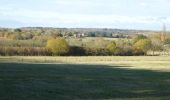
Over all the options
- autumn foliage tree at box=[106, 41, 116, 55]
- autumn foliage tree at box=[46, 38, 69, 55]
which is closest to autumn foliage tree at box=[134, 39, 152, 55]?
autumn foliage tree at box=[106, 41, 116, 55]

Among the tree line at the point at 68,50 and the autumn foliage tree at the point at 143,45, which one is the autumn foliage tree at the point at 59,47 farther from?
the autumn foliage tree at the point at 143,45

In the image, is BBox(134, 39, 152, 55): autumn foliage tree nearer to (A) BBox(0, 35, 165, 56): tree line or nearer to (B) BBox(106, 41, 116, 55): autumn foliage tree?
(A) BBox(0, 35, 165, 56): tree line

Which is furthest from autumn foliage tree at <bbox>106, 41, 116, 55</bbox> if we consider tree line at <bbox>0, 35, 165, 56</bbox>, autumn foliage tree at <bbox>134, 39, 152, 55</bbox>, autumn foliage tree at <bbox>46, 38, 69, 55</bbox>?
autumn foliage tree at <bbox>46, 38, 69, 55</bbox>

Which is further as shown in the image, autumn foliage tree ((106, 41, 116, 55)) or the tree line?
autumn foliage tree ((106, 41, 116, 55))

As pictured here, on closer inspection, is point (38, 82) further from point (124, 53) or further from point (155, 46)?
point (155, 46)

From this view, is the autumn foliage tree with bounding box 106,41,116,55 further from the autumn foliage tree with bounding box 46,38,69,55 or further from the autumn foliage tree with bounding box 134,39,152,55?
the autumn foliage tree with bounding box 46,38,69,55

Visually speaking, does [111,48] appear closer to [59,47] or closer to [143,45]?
[59,47]

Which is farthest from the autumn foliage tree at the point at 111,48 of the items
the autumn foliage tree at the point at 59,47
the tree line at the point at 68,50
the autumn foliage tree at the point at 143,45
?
the autumn foliage tree at the point at 59,47

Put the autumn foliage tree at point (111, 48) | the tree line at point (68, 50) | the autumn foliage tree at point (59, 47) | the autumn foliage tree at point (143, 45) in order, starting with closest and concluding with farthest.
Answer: the tree line at point (68, 50) → the autumn foliage tree at point (59, 47) → the autumn foliage tree at point (111, 48) → the autumn foliage tree at point (143, 45)

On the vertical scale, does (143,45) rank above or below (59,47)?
below

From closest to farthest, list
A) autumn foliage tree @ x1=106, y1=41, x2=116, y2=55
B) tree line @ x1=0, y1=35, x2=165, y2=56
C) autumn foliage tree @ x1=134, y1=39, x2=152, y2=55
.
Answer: tree line @ x1=0, y1=35, x2=165, y2=56
autumn foliage tree @ x1=106, y1=41, x2=116, y2=55
autumn foliage tree @ x1=134, y1=39, x2=152, y2=55

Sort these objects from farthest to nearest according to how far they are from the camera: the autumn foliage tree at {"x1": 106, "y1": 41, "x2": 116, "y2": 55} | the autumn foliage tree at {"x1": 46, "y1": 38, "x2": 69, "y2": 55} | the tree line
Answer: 1. the autumn foliage tree at {"x1": 106, "y1": 41, "x2": 116, "y2": 55}
2. the autumn foliage tree at {"x1": 46, "y1": 38, "x2": 69, "y2": 55}
3. the tree line

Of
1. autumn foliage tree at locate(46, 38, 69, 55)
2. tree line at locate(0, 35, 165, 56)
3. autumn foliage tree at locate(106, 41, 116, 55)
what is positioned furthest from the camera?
autumn foliage tree at locate(106, 41, 116, 55)

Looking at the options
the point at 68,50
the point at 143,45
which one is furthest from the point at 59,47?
the point at 143,45
